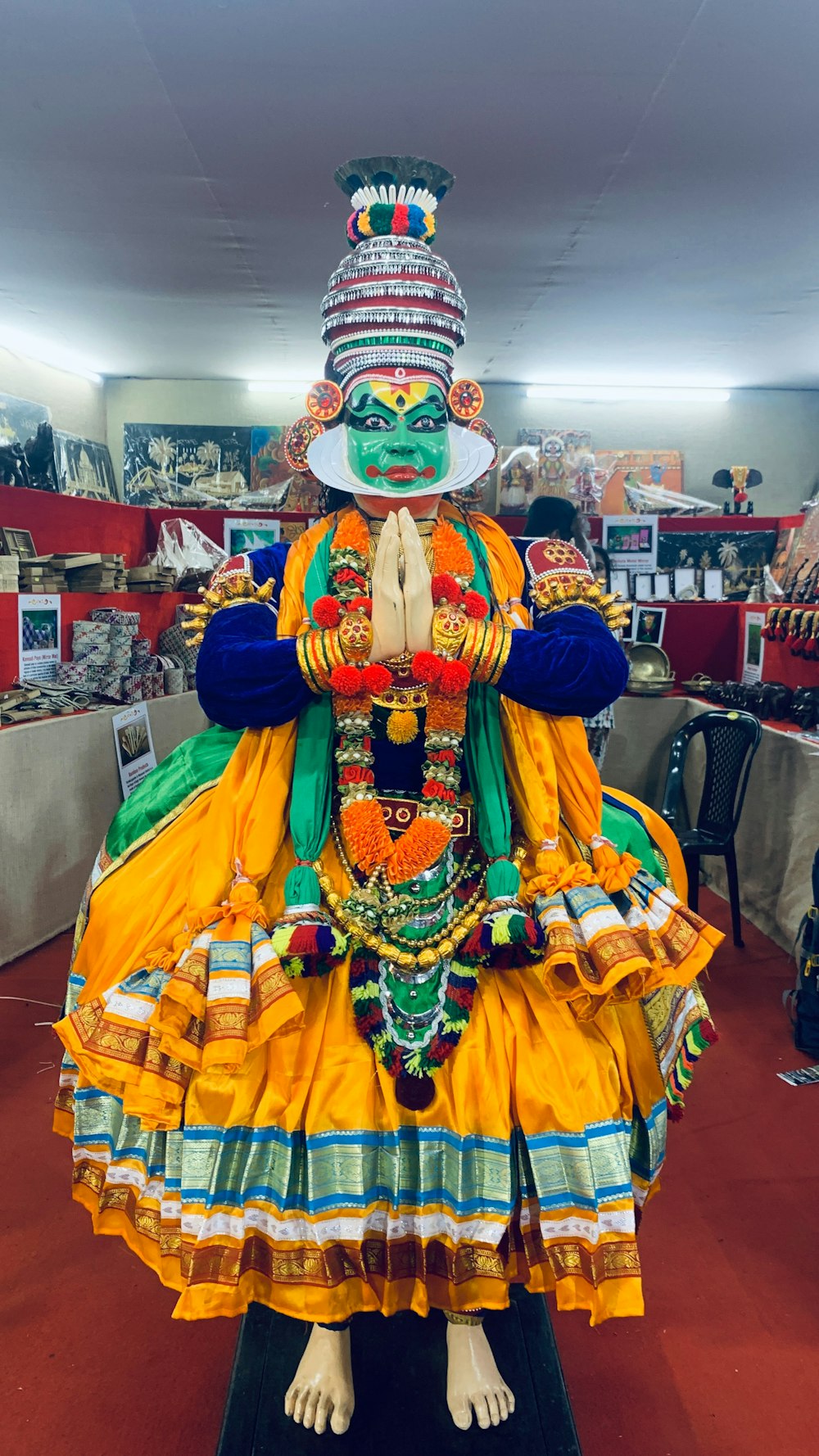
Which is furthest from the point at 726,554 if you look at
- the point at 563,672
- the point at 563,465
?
the point at 563,672

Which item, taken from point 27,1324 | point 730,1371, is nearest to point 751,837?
point 730,1371

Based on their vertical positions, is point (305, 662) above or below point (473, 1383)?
above

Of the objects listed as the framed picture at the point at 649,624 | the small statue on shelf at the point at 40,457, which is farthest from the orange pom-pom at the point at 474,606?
the framed picture at the point at 649,624

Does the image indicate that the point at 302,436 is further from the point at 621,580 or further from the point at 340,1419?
the point at 621,580

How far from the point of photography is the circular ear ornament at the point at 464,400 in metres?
1.62

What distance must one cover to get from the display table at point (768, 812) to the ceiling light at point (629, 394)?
2865mm

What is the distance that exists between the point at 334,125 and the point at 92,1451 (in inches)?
139

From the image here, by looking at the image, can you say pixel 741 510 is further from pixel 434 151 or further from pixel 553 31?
pixel 553 31

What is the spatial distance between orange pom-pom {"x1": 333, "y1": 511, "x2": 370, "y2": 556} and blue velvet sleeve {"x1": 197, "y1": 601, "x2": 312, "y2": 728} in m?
0.21

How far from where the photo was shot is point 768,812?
382 cm

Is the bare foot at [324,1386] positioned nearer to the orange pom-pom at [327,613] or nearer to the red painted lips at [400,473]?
the orange pom-pom at [327,613]

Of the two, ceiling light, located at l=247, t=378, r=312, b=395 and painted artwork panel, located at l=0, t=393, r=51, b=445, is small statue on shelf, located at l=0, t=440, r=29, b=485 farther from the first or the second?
ceiling light, located at l=247, t=378, r=312, b=395

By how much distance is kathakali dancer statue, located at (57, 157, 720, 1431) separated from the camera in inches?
51.5

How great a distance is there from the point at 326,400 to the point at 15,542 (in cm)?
258
